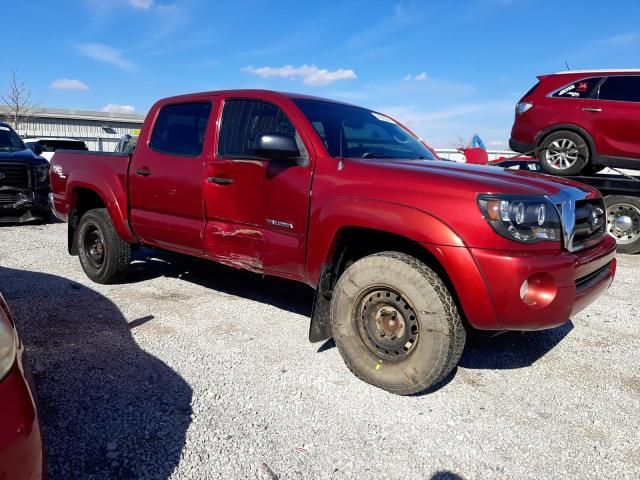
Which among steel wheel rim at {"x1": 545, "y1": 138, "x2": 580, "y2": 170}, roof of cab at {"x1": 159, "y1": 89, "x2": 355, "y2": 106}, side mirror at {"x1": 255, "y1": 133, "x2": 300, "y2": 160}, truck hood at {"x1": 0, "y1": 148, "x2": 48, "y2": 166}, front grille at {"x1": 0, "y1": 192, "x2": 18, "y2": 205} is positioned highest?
roof of cab at {"x1": 159, "y1": 89, "x2": 355, "y2": 106}

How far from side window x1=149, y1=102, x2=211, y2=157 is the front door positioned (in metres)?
0.27

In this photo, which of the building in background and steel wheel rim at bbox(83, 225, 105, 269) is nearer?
steel wheel rim at bbox(83, 225, 105, 269)

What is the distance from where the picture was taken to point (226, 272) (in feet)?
18.8

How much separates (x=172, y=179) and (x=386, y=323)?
2.19 m

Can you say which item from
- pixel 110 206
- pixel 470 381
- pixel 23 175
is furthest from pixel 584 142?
pixel 23 175

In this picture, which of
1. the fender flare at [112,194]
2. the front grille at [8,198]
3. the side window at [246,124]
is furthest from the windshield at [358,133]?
the front grille at [8,198]

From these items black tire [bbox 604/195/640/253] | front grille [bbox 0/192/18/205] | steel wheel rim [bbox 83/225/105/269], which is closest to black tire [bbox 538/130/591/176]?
black tire [bbox 604/195/640/253]

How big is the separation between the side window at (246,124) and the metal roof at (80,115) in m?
37.0

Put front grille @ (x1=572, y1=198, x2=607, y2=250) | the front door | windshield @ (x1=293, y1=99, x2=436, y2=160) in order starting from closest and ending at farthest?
1. front grille @ (x1=572, y1=198, x2=607, y2=250)
2. the front door
3. windshield @ (x1=293, y1=99, x2=436, y2=160)

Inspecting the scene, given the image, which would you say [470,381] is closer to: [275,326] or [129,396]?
[275,326]

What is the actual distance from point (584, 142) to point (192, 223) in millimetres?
5773

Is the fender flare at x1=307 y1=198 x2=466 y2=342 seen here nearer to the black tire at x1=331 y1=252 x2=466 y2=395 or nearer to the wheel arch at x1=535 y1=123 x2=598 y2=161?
the black tire at x1=331 y1=252 x2=466 y2=395

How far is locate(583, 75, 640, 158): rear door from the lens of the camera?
6711mm

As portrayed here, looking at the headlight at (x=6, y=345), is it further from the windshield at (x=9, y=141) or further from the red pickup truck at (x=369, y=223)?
the windshield at (x=9, y=141)
